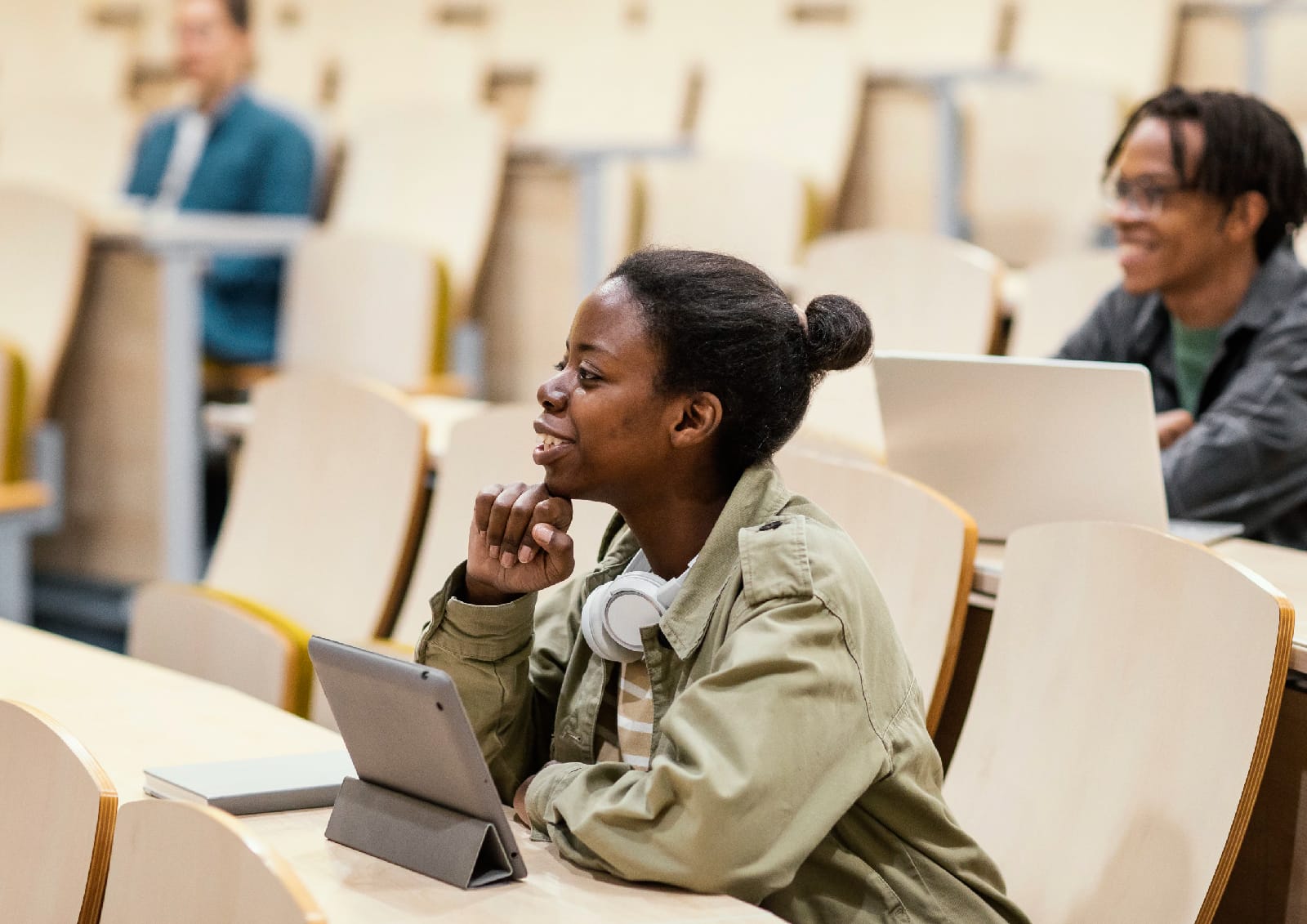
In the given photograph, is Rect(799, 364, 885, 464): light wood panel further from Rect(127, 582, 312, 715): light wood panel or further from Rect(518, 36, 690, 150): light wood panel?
Rect(518, 36, 690, 150): light wood panel

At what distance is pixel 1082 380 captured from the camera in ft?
5.87

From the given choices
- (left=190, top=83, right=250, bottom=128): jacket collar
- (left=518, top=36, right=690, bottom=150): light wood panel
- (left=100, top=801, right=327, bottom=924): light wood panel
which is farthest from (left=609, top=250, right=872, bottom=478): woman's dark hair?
(left=518, top=36, right=690, bottom=150): light wood panel

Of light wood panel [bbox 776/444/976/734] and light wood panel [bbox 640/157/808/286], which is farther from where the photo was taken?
light wood panel [bbox 640/157/808/286]

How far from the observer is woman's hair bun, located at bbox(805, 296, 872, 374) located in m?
1.30

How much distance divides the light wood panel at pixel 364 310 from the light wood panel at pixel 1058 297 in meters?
1.28

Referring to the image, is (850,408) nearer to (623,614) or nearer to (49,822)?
(623,614)

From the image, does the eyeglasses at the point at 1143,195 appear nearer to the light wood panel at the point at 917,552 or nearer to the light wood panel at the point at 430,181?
the light wood panel at the point at 917,552

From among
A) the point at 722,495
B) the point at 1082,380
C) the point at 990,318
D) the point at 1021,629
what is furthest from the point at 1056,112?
the point at 722,495

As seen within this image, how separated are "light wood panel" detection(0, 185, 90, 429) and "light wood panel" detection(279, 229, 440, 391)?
1.56 feet

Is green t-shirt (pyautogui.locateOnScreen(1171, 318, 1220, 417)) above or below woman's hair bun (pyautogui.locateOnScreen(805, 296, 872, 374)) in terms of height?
below

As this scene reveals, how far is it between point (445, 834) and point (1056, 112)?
3263 millimetres

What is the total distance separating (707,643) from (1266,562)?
0.84 m

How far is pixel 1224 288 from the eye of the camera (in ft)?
7.32

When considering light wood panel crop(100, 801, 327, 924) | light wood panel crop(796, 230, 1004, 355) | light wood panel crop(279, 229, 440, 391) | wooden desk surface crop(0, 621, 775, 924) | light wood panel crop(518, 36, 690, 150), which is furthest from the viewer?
light wood panel crop(518, 36, 690, 150)
